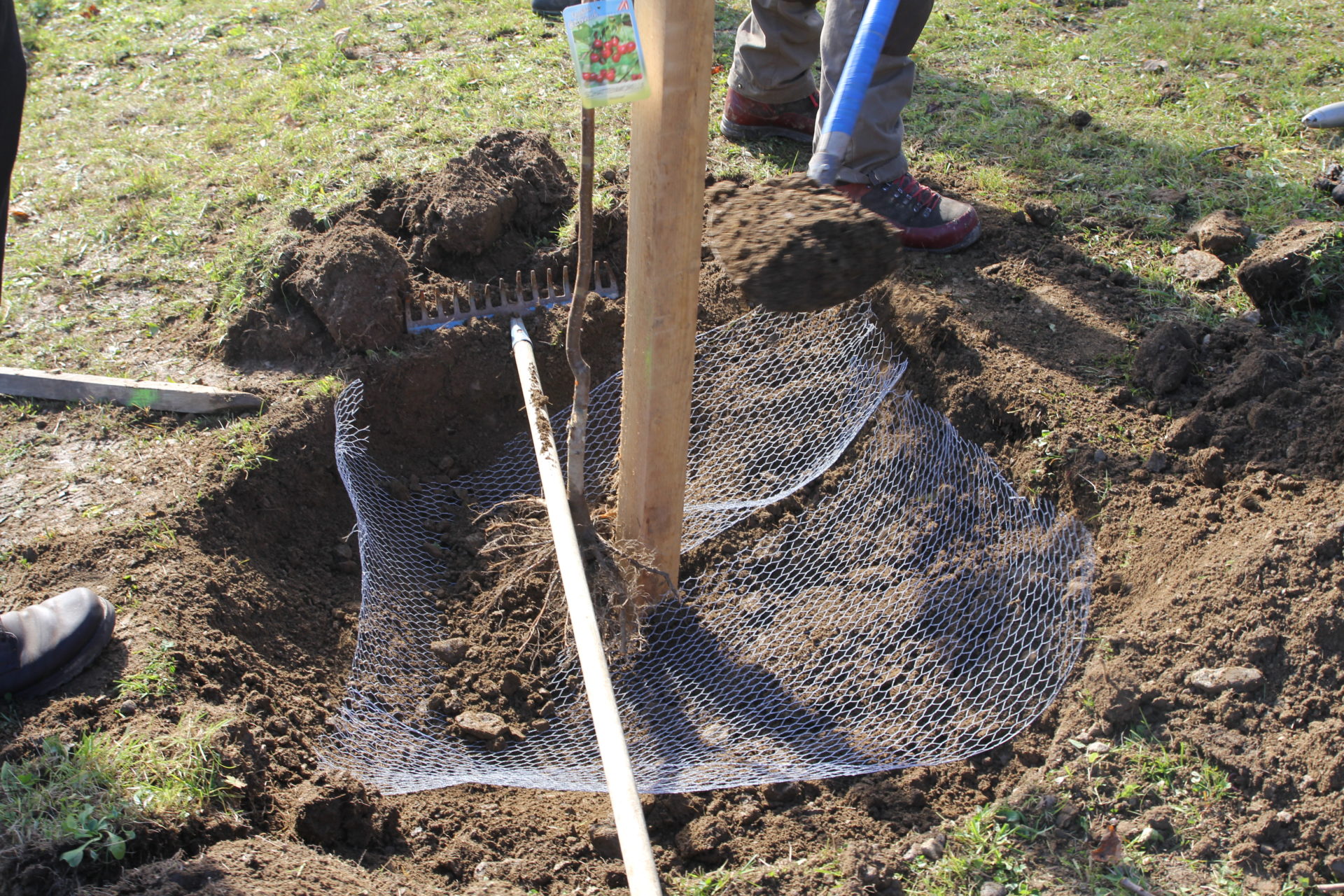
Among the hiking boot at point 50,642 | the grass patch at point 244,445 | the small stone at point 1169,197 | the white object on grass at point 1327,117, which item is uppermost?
the white object on grass at point 1327,117

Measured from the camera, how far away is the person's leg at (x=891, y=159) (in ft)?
10.4

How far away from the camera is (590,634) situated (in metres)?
2.02

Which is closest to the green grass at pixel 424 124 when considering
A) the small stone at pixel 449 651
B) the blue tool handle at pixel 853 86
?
the small stone at pixel 449 651

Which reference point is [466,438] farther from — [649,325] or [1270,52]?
[1270,52]

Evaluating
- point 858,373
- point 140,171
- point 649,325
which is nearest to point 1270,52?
point 858,373

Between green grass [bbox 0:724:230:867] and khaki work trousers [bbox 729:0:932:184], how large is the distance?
7.31ft

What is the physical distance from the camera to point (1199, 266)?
318 cm

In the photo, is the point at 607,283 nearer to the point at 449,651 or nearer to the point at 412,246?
the point at 412,246

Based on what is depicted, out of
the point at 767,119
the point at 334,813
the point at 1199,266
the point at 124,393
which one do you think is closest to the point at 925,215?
the point at 1199,266

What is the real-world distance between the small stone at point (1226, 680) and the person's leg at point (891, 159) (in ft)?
5.83

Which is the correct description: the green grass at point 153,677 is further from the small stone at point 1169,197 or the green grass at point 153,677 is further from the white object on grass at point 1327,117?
the white object on grass at point 1327,117

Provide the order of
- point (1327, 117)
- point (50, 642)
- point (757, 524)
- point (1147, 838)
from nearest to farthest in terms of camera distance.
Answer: point (1147, 838), point (50, 642), point (757, 524), point (1327, 117)

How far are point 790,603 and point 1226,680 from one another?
3.73 ft

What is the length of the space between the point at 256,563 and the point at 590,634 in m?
1.24
